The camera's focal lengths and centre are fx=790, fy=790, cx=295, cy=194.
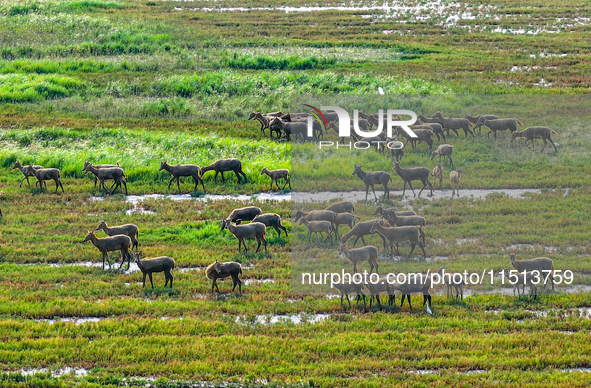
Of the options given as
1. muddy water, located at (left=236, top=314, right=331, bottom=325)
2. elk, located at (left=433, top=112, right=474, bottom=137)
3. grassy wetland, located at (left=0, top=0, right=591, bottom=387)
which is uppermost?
elk, located at (left=433, top=112, right=474, bottom=137)

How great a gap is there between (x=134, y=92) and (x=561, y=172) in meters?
23.6

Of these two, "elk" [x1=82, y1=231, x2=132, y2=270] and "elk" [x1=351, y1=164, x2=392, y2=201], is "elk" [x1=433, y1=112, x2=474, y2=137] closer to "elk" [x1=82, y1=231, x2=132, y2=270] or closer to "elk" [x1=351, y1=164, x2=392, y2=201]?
"elk" [x1=351, y1=164, x2=392, y2=201]

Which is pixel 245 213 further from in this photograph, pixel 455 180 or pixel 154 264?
pixel 455 180

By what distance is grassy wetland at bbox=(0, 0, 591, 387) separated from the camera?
51.2 ft

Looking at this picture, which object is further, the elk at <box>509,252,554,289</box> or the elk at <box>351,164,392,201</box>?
the elk at <box>351,164,392,201</box>

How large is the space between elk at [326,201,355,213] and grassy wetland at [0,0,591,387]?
538mm

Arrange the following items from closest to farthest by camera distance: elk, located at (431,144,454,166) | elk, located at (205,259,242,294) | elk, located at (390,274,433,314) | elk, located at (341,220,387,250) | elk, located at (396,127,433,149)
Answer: elk, located at (390,274,433,314), elk, located at (205,259,242,294), elk, located at (341,220,387,250), elk, located at (431,144,454,166), elk, located at (396,127,433,149)

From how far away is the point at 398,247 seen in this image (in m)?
20.5

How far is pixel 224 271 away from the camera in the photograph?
60.9 feet

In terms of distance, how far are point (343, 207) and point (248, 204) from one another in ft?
14.2

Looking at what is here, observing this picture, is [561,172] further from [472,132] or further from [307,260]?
[307,260]

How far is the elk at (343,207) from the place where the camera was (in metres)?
22.4

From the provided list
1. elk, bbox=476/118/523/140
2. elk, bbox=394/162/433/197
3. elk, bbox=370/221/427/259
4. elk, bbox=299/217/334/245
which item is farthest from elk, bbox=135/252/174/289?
elk, bbox=476/118/523/140

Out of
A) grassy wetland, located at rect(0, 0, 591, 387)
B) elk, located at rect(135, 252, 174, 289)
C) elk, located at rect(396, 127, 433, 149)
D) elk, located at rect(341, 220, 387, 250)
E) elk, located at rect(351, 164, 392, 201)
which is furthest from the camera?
elk, located at rect(396, 127, 433, 149)
